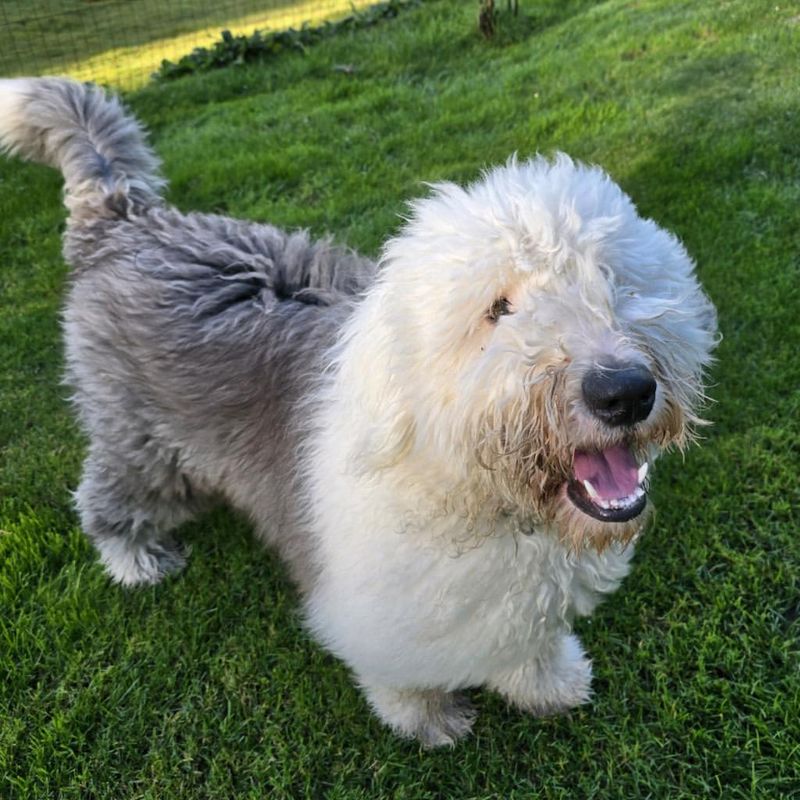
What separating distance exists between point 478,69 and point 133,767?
6.52 meters

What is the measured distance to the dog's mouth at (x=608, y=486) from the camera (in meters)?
1.78

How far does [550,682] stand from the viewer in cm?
279

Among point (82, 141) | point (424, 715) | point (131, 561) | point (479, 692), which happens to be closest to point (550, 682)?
point (479, 692)

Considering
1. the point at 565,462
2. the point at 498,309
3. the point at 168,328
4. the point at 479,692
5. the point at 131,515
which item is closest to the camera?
the point at 565,462

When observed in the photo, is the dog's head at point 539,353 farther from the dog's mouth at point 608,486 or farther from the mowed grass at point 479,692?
the mowed grass at point 479,692

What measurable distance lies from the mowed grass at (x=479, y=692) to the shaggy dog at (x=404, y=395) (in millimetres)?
176

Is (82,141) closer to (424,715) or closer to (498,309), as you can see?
(498,309)

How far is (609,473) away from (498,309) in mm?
478

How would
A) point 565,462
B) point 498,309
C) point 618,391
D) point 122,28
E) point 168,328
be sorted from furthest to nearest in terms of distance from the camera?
point 122,28, point 168,328, point 498,309, point 565,462, point 618,391

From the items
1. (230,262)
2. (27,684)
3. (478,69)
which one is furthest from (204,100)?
(27,684)

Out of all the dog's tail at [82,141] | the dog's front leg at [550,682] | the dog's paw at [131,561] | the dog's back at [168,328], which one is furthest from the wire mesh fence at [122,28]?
the dog's front leg at [550,682]

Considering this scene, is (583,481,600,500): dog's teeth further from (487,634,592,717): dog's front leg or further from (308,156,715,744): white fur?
(487,634,592,717): dog's front leg

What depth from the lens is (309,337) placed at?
2.68 meters

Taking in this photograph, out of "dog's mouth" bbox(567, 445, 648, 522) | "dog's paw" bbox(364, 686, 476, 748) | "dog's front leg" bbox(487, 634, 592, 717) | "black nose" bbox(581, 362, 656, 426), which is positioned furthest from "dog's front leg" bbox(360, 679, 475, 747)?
"black nose" bbox(581, 362, 656, 426)
